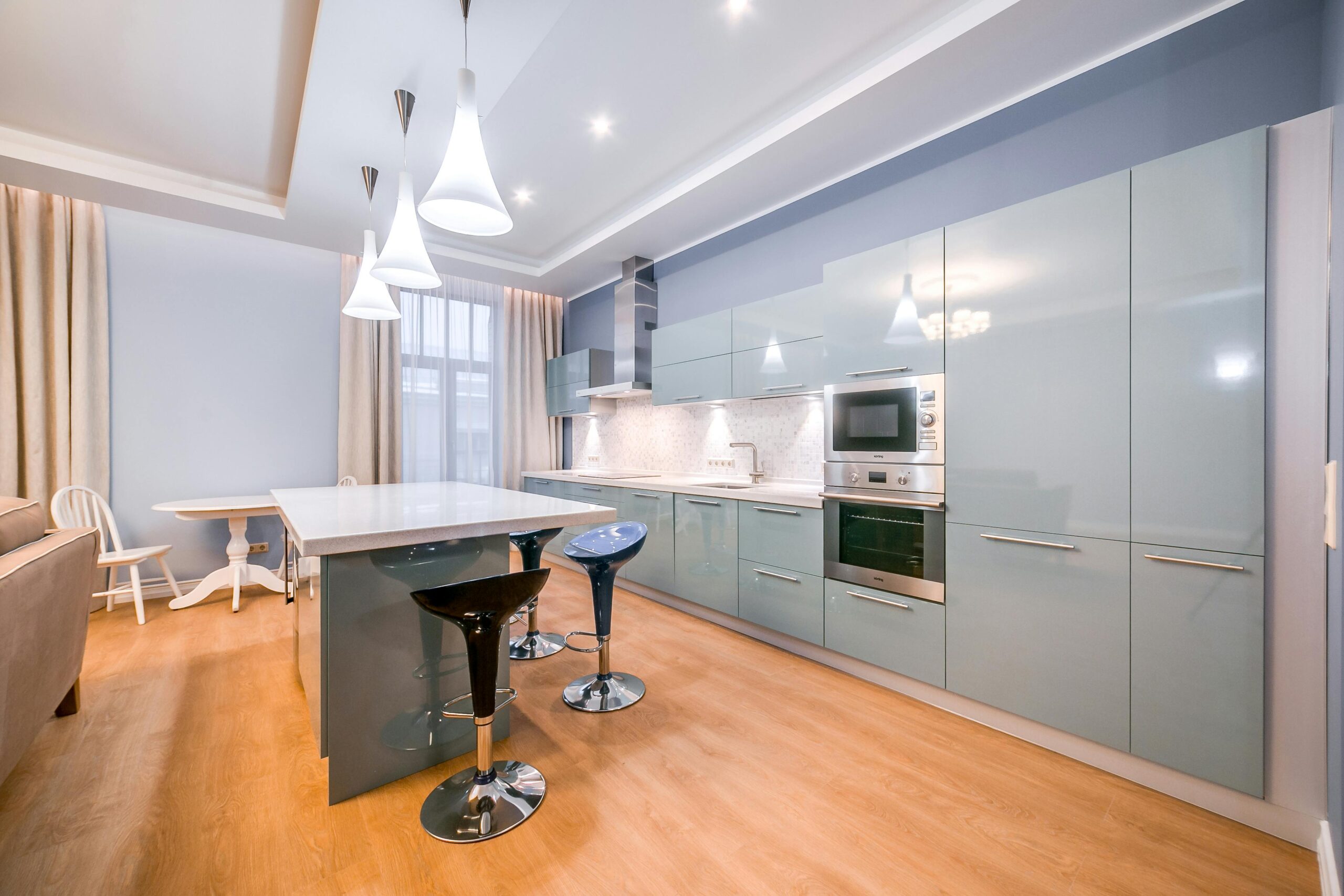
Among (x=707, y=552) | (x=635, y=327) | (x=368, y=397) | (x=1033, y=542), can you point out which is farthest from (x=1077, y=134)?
(x=368, y=397)

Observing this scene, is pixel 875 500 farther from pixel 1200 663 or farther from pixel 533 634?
pixel 533 634

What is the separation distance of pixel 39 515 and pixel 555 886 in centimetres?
228

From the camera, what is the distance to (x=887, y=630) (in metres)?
2.39

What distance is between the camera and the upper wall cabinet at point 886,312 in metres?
2.26

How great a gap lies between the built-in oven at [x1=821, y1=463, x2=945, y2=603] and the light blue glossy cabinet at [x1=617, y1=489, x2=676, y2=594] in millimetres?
1259

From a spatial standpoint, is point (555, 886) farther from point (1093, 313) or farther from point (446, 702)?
point (1093, 313)

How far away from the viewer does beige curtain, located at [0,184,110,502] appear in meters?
3.41

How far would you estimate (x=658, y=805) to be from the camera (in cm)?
165

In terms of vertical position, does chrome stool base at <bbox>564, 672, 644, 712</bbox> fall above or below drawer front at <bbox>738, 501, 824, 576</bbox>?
below

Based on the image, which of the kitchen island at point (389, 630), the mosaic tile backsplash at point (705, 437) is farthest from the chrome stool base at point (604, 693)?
the mosaic tile backsplash at point (705, 437)

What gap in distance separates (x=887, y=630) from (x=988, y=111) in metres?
2.57

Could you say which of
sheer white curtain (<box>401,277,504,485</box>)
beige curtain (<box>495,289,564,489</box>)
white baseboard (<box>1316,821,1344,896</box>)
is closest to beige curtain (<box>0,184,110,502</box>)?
sheer white curtain (<box>401,277,504,485</box>)

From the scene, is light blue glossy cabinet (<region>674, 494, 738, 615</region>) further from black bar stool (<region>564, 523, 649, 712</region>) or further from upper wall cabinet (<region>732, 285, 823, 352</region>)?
upper wall cabinet (<region>732, 285, 823, 352</region>)

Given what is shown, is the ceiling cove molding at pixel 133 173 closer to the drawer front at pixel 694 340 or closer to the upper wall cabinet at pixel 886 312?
the drawer front at pixel 694 340
